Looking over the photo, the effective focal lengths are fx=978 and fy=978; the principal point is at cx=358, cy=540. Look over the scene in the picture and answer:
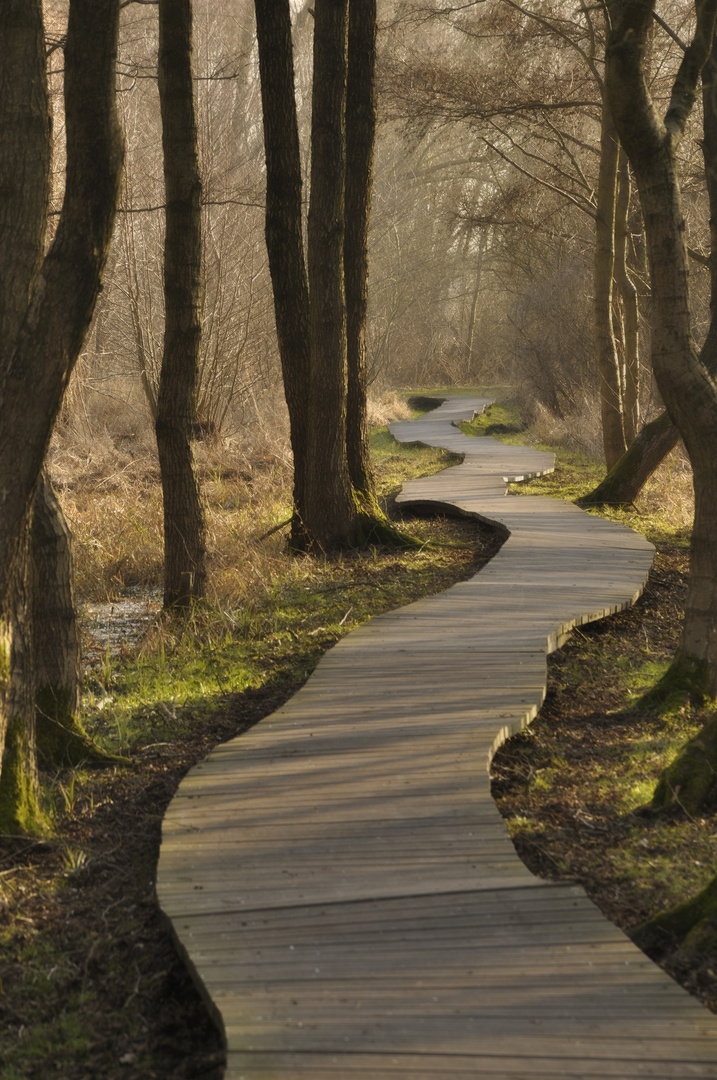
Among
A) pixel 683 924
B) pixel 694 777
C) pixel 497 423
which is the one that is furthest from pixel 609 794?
pixel 497 423

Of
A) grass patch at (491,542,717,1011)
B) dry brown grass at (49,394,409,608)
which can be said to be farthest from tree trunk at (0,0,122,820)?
dry brown grass at (49,394,409,608)

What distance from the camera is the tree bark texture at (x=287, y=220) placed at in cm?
695

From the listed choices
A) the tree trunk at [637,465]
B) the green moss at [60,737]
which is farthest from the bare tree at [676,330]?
the tree trunk at [637,465]

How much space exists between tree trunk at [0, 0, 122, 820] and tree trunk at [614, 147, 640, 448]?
8386 millimetres

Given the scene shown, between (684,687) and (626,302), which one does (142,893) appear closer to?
(684,687)

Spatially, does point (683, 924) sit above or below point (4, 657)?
below

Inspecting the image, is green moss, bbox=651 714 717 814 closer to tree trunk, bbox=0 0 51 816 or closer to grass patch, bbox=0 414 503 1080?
grass patch, bbox=0 414 503 1080

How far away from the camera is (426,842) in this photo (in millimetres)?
3023

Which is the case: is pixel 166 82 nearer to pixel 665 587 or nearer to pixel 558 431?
pixel 665 587

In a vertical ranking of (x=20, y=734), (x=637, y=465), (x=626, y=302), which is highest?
(x=626, y=302)

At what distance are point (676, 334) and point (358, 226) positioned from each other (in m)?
4.17

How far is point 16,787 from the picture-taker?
11.0 ft

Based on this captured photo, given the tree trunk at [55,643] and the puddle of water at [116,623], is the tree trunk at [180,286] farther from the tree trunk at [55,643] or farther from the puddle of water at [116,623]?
the tree trunk at [55,643]

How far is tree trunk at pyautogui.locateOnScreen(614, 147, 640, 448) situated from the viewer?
10.4 metres
